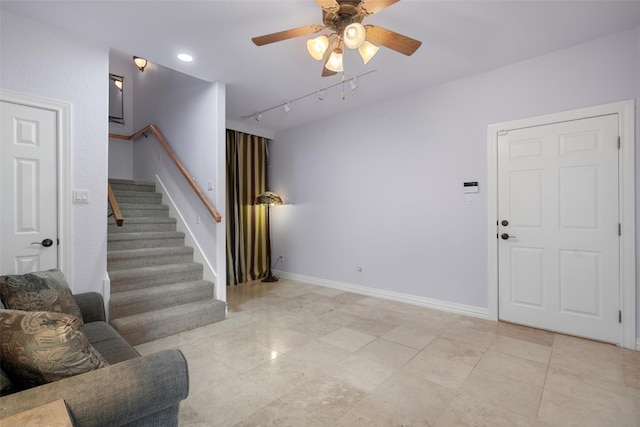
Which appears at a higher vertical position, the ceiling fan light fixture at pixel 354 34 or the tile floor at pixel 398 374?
the ceiling fan light fixture at pixel 354 34

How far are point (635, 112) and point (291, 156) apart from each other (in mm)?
4301

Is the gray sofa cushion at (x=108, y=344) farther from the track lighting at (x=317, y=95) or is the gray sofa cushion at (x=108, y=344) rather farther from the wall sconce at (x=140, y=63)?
the wall sconce at (x=140, y=63)

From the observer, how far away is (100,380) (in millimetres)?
1102

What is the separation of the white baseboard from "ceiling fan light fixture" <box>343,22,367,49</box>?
3040 mm

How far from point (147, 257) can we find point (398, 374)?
303 cm

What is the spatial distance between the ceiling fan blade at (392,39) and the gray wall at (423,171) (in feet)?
5.72

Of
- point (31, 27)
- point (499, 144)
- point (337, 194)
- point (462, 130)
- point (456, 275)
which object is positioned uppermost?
point (31, 27)

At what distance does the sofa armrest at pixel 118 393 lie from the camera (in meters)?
1.00

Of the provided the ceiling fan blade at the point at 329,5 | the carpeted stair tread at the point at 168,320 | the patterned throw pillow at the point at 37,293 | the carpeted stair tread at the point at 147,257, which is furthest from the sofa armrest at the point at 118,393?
the carpeted stair tread at the point at 147,257

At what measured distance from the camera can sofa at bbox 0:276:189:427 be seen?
1.00 metres

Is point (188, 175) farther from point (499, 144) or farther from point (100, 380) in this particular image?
point (499, 144)

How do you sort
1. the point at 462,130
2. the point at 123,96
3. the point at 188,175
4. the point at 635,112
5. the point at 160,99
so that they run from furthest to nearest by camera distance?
the point at 123,96 → the point at 160,99 → the point at 188,175 → the point at 462,130 → the point at 635,112

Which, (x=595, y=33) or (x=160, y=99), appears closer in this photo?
(x=595, y=33)

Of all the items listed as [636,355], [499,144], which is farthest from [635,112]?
[636,355]
